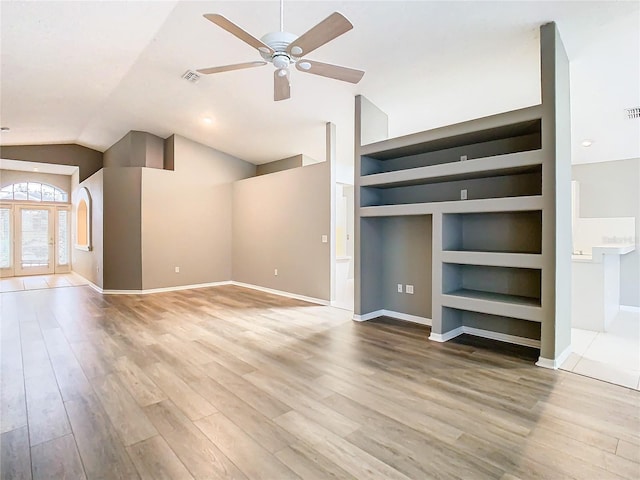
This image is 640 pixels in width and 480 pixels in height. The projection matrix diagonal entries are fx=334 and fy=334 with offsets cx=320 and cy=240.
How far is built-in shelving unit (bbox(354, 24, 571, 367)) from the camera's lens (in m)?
3.06

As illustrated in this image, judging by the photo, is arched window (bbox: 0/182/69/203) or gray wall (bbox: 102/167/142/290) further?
arched window (bbox: 0/182/69/203)

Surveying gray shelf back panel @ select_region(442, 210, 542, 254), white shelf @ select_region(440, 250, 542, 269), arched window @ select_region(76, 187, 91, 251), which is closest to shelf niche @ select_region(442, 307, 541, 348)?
white shelf @ select_region(440, 250, 542, 269)

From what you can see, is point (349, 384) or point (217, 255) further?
point (217, 255)

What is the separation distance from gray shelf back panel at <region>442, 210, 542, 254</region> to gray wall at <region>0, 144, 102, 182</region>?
9.47 m

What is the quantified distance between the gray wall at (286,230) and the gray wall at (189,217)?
35 cm

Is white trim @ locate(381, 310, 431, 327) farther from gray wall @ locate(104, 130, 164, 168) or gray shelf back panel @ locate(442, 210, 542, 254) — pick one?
gray wall @ locate(104, 130, 164, 168)

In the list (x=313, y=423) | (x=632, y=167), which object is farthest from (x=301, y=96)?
(x=632, y=167)

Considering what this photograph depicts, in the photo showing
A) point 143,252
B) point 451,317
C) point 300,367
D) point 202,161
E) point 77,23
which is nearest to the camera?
point 300,367

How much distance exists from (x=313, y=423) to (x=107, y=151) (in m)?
9.41

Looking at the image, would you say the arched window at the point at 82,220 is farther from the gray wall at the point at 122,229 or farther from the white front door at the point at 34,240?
the gray wall at the point at 122,229

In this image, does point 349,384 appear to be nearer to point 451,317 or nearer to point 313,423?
point 313,423

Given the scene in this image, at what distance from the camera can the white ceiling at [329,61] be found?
3086 millimetres

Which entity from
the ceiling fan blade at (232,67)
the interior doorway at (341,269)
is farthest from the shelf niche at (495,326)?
the ceiling fan blade at (232,67)

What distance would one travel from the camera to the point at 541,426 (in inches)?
84.7
